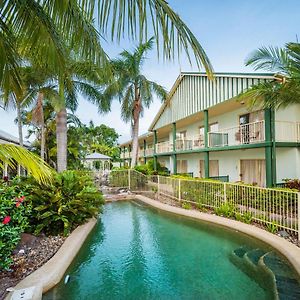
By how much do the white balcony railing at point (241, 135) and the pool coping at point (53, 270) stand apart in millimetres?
10356

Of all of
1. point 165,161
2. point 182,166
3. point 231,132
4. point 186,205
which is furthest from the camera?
point 165,161

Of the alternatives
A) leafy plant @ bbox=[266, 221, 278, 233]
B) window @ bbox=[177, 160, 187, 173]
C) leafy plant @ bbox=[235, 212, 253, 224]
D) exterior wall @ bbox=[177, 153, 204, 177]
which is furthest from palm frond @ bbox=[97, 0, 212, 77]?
window @ bbox=[177, 160, 187, 173]

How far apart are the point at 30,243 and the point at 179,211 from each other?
6.42 meters

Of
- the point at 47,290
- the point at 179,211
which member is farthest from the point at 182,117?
the point at 47,290

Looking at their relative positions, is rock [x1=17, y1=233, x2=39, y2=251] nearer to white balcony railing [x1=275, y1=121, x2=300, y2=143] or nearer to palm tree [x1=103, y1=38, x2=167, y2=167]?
white balcony railing [x1=275, y1=121, x2=300, y2=143]

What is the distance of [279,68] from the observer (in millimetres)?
8688

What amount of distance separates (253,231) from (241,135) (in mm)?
7524

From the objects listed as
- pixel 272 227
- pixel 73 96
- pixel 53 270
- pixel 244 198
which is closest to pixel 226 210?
pixel 244 198

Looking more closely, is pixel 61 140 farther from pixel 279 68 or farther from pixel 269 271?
pixel 269 271

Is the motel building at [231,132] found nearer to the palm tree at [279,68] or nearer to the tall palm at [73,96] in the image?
the palm tree at [279,68]

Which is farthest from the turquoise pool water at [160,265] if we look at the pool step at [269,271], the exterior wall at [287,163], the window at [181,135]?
the window at [181,135]

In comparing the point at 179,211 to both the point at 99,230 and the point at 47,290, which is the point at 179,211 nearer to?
the point at 99,230

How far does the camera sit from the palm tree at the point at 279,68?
8055mm

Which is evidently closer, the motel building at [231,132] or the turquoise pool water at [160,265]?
→ the turquoise pool water at [160,265]
